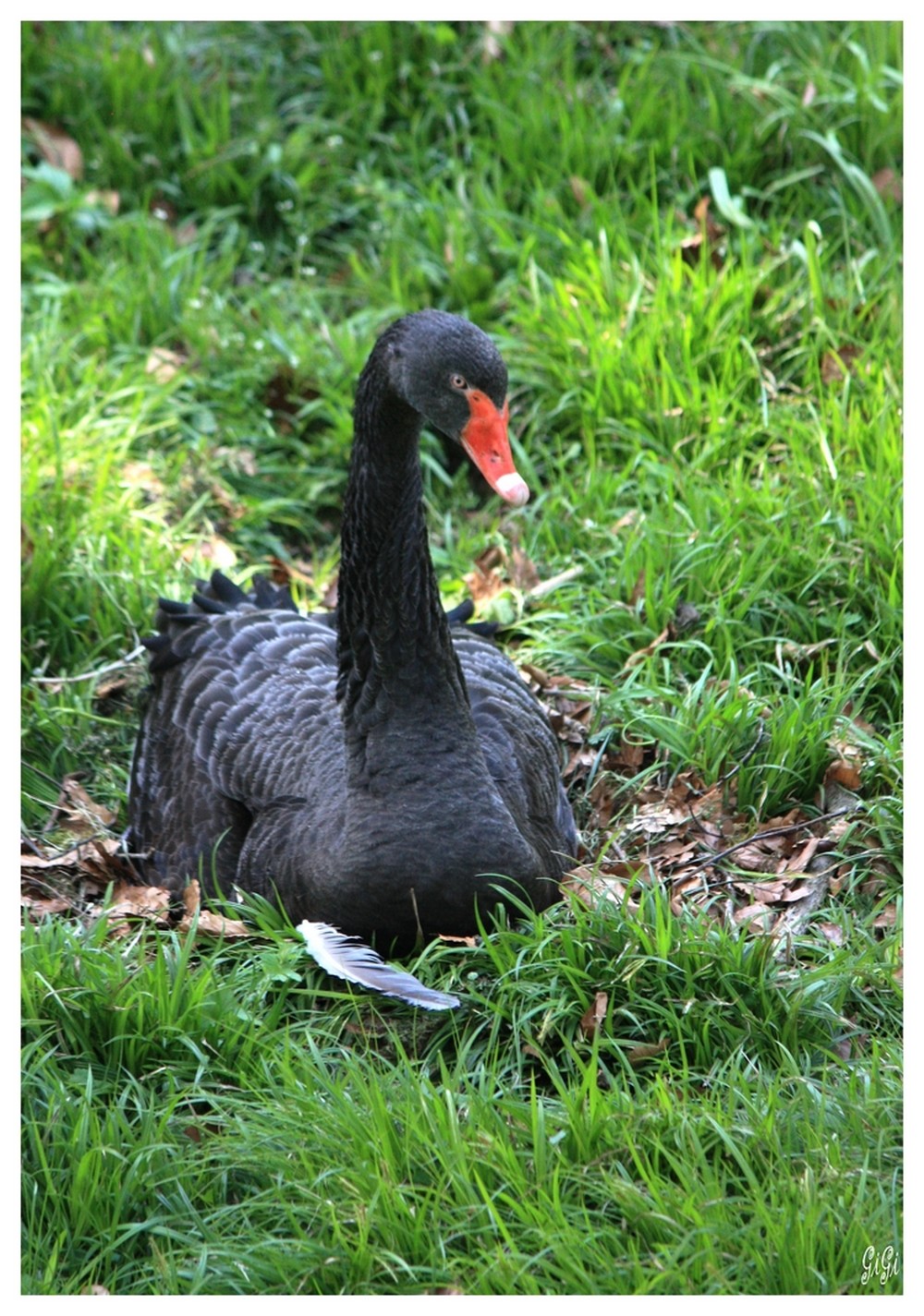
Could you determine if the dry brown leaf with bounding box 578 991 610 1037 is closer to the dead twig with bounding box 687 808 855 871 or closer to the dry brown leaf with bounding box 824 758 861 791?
the dead twig with bounding box 687 808 855 871

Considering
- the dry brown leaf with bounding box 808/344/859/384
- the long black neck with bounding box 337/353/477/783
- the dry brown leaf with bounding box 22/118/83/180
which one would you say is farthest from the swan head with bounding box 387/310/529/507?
the dry brown leaf with bounding box 22/118/83/180

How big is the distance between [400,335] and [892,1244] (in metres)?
2.40

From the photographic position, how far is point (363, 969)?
3.88 meters

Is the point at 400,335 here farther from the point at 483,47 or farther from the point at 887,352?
the point at 483,47

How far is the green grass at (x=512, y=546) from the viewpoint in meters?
3.34

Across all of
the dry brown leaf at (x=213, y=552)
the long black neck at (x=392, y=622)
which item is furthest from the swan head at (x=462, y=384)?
the dry brown leaf at (x=213, y=552)

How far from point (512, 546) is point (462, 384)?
7.67 ft

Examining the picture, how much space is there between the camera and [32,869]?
4.71m

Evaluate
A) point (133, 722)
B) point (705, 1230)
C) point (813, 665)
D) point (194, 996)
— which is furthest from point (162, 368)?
point (705, 1230)

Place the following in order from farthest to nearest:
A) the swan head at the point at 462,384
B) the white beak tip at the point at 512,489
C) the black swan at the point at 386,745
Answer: the black swan at the point at 386,745 → the swan head at the point at 462,384 → the white beak tip at the point at 512,489

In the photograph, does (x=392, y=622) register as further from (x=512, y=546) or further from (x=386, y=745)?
(x=512, y=546)

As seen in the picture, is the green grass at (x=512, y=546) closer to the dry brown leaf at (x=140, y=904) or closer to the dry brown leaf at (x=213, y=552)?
the dry brown leaf at (x=213, y=552)

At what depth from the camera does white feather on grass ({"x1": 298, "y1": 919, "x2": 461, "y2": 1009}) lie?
12.5 ft

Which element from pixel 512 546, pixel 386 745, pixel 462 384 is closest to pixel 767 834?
pixel 386 745
